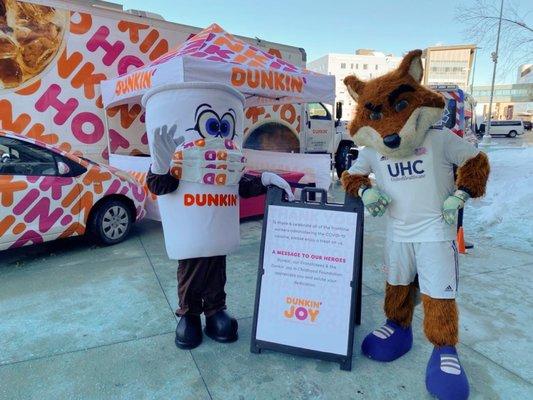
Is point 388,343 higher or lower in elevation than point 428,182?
lower

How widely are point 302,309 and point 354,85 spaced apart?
1.52m

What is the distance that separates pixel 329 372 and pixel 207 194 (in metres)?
1.39

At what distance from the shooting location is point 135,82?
542cm

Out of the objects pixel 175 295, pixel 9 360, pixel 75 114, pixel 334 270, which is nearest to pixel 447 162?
pixel 334 270

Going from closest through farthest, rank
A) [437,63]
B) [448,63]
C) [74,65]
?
[74,65], [448,63], [437,63]

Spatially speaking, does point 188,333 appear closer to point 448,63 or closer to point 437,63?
point 437,63

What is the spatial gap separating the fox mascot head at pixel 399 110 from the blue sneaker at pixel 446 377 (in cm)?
123

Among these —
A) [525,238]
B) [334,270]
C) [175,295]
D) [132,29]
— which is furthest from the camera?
[132,29]

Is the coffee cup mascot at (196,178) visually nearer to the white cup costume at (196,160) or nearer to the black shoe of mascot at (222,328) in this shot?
the white cup costume at (196,160)

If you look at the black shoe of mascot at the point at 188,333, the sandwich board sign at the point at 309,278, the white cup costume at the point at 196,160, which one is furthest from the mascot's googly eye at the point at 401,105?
the black shoe of mascot at the point at 188,333

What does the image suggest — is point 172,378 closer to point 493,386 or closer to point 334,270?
point 334,270

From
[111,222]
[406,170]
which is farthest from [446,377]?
[111,222]

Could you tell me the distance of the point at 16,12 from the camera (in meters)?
5.54

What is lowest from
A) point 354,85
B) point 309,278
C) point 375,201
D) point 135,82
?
point 309,278
